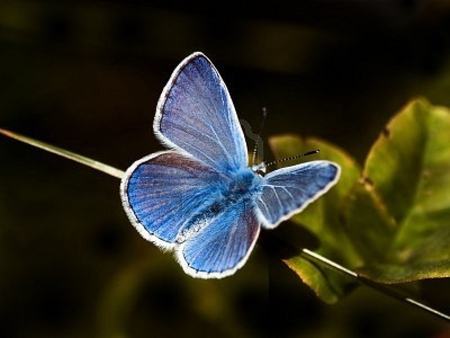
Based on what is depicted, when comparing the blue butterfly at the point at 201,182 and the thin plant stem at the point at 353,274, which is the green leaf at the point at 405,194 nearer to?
the thin plant stem at the point at 353,274

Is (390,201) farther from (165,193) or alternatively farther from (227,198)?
(165,193)

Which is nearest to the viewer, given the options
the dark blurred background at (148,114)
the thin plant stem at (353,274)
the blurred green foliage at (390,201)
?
the thin plant stem at (353,274)

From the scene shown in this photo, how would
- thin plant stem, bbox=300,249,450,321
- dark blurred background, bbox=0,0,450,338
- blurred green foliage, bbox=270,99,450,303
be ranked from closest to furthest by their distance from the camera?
thin plant stem, bbox=300,249,450,321 → blurred green foliage, bbox=270,99,450,303 → dark blurred background, bbox=0,0,450,338

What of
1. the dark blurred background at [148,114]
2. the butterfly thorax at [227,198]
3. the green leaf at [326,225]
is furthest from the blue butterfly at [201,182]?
the dark blurred background at [148,114]

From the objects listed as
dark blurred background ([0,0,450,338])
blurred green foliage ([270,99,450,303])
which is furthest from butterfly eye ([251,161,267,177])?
dark blurred background ([0,0,450,338])

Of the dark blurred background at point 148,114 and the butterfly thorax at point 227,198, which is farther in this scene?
the dark blurred background at point 148,114

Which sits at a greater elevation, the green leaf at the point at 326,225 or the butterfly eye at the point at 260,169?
the butterfly eye at the point at 260,169

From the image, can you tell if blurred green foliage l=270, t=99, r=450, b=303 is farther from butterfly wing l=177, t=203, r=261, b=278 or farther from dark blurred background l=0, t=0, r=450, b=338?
dark blurred background l=0, t=0, r=450, b=338
